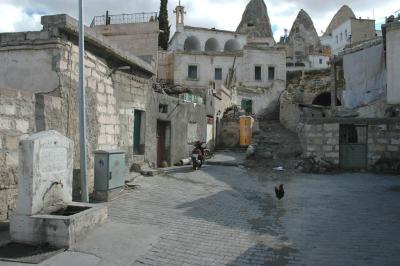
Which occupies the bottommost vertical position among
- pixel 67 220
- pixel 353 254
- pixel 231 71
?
pixel 353 254

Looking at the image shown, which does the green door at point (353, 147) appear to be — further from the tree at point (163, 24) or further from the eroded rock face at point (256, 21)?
the eroded rock face at point (256, 21)

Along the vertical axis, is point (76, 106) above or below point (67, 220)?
above

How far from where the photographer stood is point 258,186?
11219mm

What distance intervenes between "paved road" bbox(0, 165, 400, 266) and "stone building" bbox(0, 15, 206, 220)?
165 cm

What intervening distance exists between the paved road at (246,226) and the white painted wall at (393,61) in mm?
5805

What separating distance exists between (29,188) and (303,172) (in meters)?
10.6

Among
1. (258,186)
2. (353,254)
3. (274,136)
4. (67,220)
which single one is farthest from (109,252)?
(274,136)

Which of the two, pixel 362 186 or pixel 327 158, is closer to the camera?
pixel 362 186

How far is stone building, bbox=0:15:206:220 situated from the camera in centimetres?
641

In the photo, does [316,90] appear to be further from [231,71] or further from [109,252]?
[109,252]

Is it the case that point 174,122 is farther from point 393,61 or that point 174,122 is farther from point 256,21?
point 256,21

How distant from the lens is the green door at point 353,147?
1368cm

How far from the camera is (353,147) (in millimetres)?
13695

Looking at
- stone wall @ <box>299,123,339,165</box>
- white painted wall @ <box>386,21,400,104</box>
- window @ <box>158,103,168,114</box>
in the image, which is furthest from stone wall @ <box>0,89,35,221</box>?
white painted wall @ <box>386,21,400,104</box>
